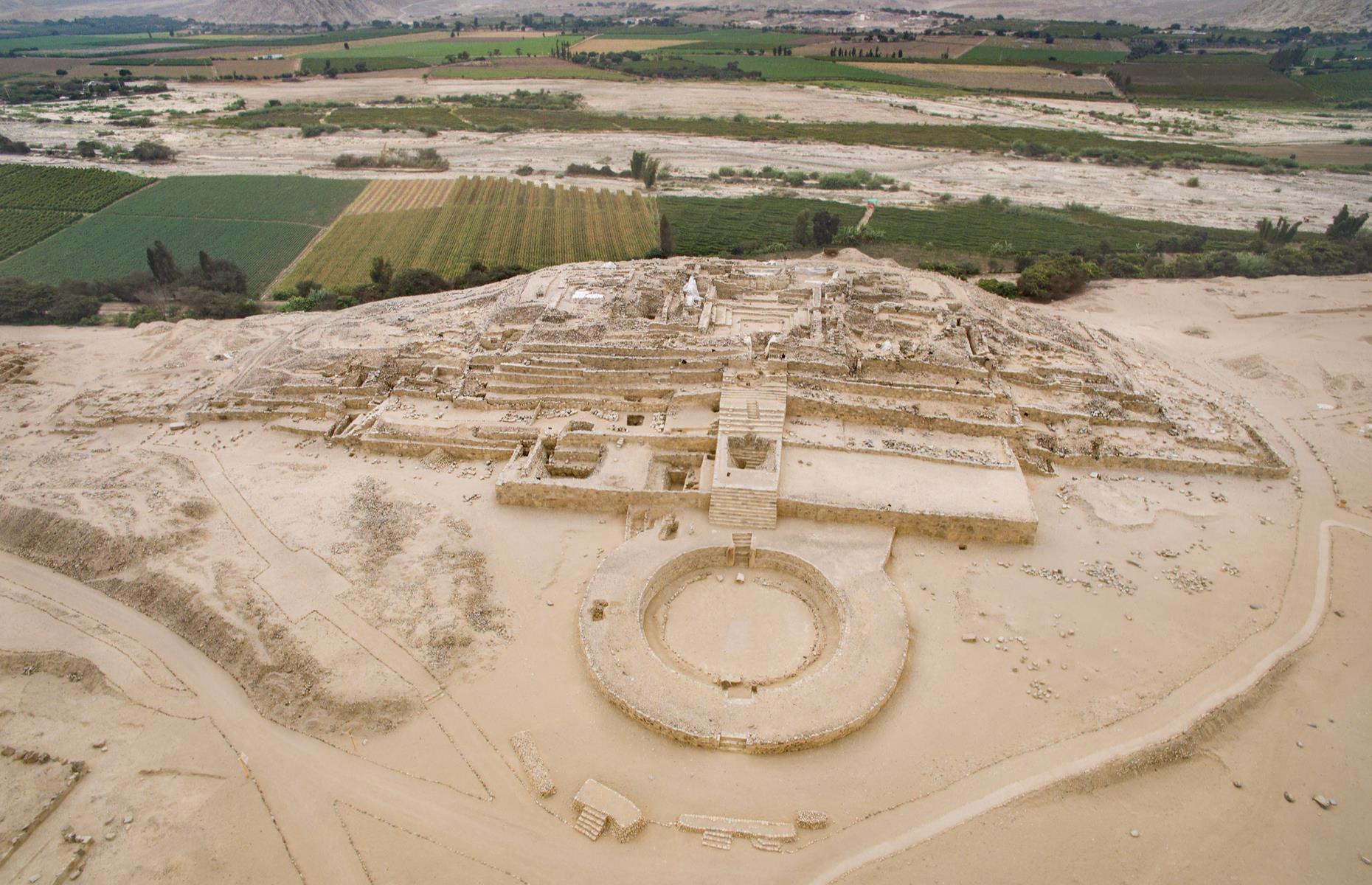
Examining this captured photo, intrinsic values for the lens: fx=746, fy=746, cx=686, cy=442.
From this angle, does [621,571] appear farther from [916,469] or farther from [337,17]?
[337,17]

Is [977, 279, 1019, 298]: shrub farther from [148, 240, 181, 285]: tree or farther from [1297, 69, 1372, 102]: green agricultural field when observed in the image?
[1297, 69, 1372, 102]: green agricultural field

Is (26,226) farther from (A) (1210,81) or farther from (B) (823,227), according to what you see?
(A) (1210,81)

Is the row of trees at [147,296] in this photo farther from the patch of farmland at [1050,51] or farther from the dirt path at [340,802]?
the patch of farmland at [1050,51]

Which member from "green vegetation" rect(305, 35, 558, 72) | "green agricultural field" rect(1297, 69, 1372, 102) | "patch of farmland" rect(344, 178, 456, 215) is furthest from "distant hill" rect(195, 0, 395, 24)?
"green agricultural field" rect(1297, 69, 1372, 102)

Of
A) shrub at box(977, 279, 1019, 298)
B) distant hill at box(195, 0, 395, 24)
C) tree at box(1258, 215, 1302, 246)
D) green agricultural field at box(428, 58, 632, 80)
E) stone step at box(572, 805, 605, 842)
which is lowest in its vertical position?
stone step at box(572, 805, 605, 842)

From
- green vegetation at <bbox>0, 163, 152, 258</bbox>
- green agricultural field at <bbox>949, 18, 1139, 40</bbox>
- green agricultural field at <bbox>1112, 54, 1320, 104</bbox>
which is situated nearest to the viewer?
green vegetation at <bbox>0, 163, 152, 258</bbox>

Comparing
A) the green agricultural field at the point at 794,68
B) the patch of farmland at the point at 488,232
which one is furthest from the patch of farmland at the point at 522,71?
the patch of farmland at the point at 488,232
